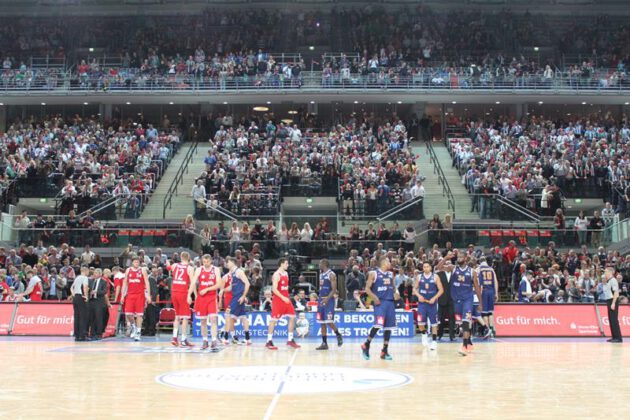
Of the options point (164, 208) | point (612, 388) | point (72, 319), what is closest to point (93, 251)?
point (164, 208)

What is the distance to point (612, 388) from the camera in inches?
482

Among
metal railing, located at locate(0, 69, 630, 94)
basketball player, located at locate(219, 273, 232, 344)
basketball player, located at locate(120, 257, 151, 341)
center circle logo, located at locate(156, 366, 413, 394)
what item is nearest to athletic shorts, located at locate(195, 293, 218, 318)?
basketball player, located at locate(219, 273, 232, 344)

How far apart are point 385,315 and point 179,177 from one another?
2355 cm

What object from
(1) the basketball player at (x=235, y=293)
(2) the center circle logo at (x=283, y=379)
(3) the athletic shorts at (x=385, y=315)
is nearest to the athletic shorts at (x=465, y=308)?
(3) the athletic shorts at (x=385, y=315)

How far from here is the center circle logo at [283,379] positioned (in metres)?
12.0

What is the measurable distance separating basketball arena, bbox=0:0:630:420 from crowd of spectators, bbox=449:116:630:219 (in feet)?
0.44

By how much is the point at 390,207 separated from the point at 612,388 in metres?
21.8

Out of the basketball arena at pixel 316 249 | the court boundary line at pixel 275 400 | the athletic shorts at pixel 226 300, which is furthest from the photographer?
the athletic shorts at pixel 226 300

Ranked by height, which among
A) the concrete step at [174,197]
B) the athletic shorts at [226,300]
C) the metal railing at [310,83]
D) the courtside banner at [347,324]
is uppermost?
the metal railing at [310,83]

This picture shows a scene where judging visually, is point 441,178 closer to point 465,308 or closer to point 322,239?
point 322,239

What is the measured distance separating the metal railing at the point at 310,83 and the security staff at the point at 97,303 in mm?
26446

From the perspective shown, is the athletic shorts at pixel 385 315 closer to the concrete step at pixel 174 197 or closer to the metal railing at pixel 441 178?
the metal railing at pixel 441 178

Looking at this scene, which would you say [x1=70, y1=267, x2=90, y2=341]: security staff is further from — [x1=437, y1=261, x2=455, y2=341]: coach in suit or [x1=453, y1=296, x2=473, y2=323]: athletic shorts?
[x1=453, y1=296, x2=473, y2=323]: athletic shorts

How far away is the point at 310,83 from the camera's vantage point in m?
47.7
